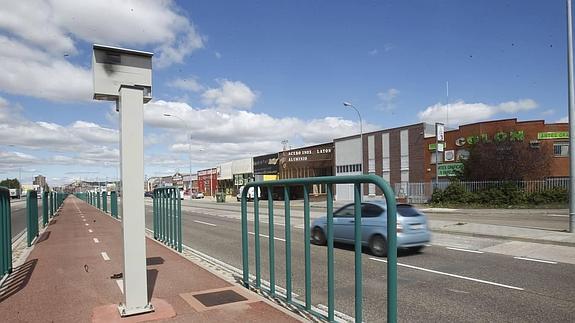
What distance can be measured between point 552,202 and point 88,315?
3199 cm

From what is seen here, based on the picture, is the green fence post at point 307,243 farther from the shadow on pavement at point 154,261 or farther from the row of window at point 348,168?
the row of window at point 348,168

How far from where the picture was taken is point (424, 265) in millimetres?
9438

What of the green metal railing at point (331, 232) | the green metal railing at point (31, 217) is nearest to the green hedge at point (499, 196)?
the green metal railing at point (31, 217)

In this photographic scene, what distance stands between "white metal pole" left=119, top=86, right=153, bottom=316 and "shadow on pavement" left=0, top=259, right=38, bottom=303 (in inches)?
88.7

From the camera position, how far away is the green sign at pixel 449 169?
39328mm

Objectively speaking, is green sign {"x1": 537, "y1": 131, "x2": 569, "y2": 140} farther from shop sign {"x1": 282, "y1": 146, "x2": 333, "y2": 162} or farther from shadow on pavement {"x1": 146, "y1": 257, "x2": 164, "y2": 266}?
shadow on pavement {"x1": 146, "y1": 257, "x2": 164, "y2": 266}

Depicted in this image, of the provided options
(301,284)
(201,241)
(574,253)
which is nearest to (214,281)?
(301,284)

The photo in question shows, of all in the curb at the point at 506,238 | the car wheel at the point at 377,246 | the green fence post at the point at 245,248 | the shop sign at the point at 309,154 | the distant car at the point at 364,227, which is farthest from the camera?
the shop sign at the point at 309,154

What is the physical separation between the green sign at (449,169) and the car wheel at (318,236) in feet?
119

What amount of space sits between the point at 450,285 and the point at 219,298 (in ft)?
13.2

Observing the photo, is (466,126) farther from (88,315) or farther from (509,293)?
(88,315)

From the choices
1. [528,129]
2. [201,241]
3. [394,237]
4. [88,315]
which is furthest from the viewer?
[528,129]

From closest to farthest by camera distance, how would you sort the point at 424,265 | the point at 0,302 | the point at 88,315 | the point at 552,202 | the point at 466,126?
the point at 88,315 → the point at 0,302 → the point at 424,265 → the point at 552,202 → the point at 466,126

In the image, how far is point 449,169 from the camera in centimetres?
4053
